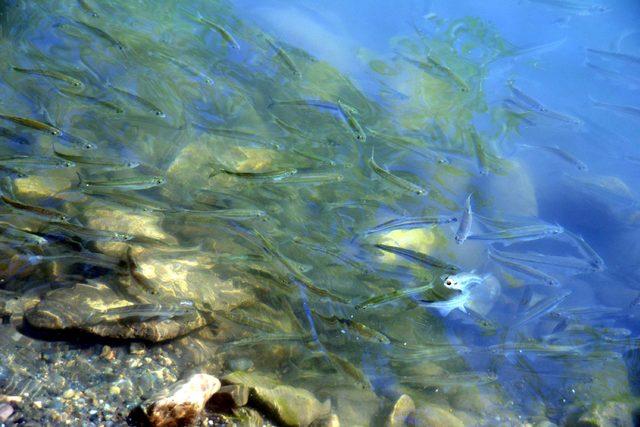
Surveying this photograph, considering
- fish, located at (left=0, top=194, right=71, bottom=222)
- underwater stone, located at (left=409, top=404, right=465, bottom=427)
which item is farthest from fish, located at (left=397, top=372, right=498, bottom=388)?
fish, located at (left=0, top=194, right=71, bottom=222)

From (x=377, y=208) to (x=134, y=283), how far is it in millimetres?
3757

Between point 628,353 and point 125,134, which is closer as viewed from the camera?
point 628,353

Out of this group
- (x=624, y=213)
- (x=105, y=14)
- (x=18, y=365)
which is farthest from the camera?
(x=105, y=14)

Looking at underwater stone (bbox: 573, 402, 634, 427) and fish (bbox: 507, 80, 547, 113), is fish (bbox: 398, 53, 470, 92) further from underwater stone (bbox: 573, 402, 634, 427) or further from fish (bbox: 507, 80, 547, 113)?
underwater stone (bbox: 573, 402, 634, 427)

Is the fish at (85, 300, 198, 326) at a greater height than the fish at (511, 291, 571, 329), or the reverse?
the fish at (511, 291, 571, 329)

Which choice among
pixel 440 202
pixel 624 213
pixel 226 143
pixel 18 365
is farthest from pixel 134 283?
pixel 624 213

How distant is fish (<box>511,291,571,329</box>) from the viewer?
218 inches

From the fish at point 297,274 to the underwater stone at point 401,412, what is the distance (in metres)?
1.26

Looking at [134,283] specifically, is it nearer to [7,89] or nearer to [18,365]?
[18,365]

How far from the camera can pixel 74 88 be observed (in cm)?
651

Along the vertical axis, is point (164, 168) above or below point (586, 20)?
below

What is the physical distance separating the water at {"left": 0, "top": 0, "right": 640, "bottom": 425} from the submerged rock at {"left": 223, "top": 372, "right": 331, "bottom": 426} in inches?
12.2

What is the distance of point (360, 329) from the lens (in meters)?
4.57

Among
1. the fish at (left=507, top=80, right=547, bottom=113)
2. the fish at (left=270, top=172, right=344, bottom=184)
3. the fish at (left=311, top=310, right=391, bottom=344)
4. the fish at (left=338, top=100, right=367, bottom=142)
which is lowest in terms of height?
the fish at (left=311, top=310, right=391, bottom=344)
